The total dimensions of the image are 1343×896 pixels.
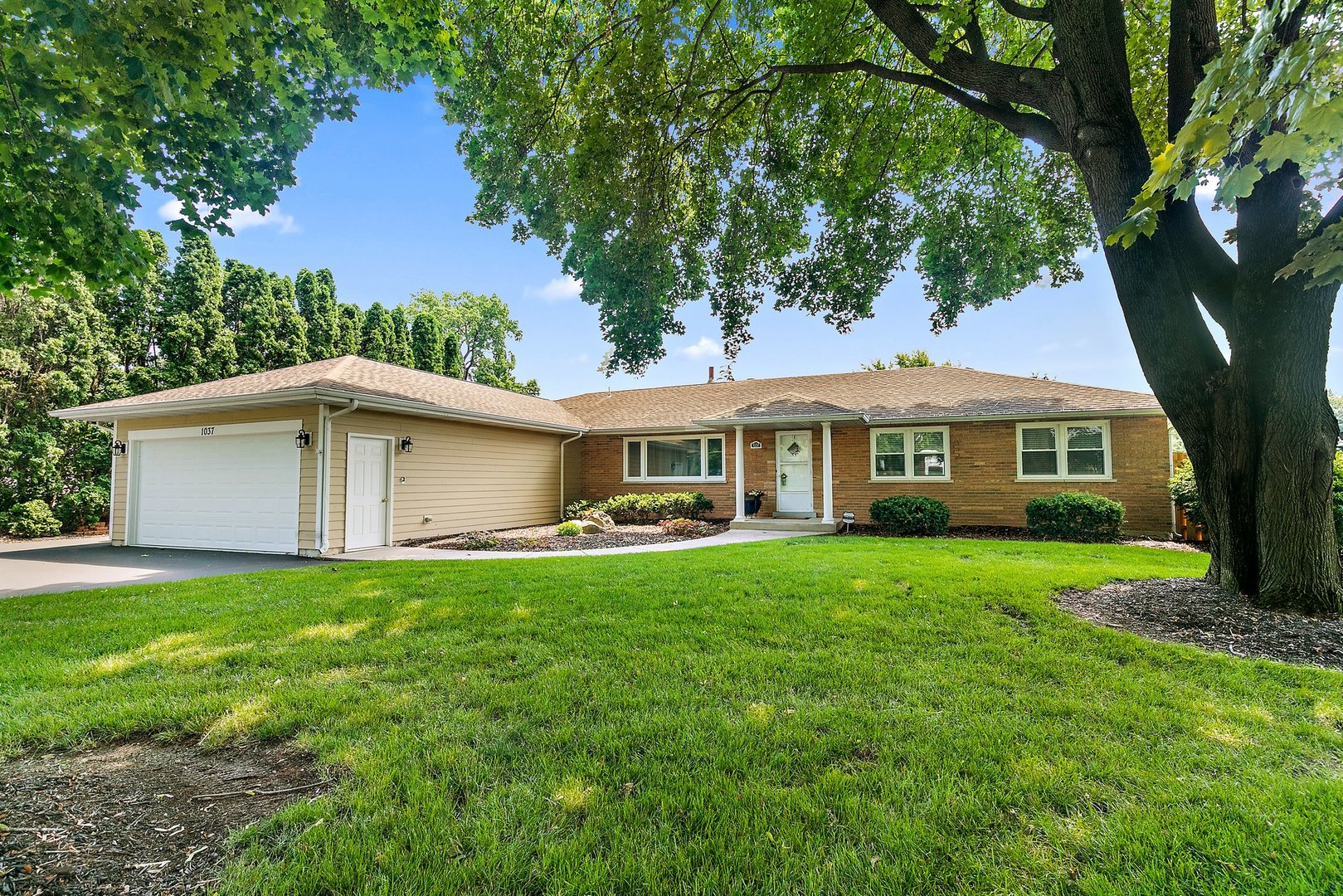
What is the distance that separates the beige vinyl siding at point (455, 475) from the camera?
34.3 feet

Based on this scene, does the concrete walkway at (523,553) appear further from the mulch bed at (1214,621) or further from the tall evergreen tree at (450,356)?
the tall evergreen tree at (450,356)

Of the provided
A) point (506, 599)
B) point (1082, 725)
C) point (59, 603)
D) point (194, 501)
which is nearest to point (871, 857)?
point (1082, 725)

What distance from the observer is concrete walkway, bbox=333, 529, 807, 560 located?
31.1 ft

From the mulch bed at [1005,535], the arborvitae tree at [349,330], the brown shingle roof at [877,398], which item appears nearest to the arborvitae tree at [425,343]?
the arborvitae tree at [349,330]

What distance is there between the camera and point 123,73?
3166 millimetres

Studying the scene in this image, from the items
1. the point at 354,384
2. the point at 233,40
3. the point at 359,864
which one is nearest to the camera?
the point at 359,864

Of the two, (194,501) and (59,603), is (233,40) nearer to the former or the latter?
(59,603)

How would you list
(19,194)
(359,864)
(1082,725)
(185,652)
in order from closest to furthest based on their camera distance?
(359,864) → (1082,725) → (19,194) → (185,652)

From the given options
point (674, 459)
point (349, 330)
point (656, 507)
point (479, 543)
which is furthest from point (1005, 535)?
point (349, 330)

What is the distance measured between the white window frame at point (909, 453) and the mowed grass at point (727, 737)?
28.9 feet

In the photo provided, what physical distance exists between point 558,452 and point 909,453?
31.8 feet

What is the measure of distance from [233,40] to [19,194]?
1911 mm

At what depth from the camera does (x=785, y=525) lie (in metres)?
13.6

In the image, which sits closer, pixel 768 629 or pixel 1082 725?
pixel 1082 725
